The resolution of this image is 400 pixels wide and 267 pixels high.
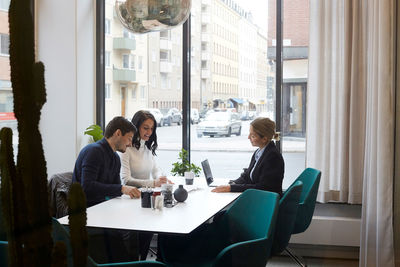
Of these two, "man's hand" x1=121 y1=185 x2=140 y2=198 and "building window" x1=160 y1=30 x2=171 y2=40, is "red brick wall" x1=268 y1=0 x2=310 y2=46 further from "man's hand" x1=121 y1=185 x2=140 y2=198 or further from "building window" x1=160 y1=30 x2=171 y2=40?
"man's hand" x1=121 y1=185 x2=140 y2=198

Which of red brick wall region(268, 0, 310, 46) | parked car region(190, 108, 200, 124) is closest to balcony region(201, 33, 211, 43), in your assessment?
red brick wall region(268, 0, 310, 46)

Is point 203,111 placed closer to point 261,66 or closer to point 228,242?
point 261,66

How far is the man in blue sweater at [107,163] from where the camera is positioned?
3347 mm

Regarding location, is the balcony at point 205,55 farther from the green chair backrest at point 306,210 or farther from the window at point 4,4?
the window at point 4,4

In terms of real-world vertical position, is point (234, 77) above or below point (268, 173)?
above

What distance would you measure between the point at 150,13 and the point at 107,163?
1613mm

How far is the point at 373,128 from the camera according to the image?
4.03 meters

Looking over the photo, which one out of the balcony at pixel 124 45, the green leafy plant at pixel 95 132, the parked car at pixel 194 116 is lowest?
the green leafy plant at pixel 95 132

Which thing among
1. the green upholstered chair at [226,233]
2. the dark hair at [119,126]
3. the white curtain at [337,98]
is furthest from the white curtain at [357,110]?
the dark hair at [119,126]

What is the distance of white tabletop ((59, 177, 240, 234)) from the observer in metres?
2.69

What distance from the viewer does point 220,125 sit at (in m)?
5.05

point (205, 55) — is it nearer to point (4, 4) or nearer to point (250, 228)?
point (250, 228)

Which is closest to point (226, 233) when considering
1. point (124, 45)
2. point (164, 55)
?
point (124, 45)

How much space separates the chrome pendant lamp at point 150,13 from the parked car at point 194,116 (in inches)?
111
